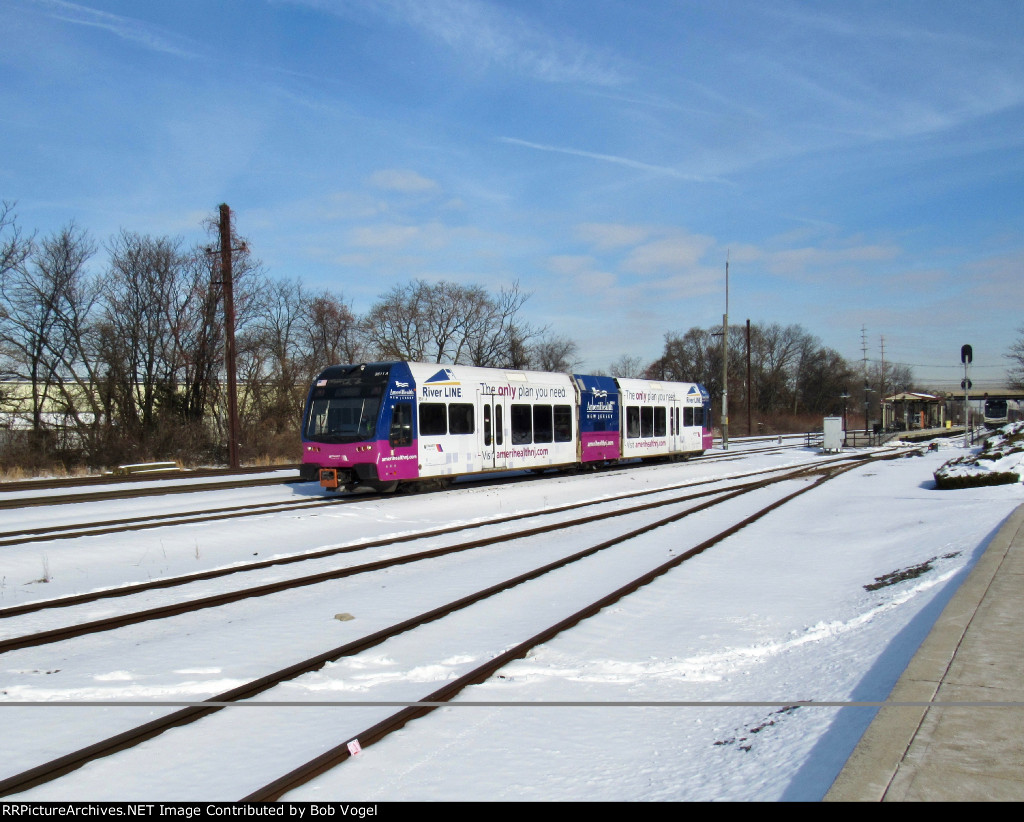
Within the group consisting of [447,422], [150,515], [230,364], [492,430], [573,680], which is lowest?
[573,680]

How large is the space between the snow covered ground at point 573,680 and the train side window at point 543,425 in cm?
1074

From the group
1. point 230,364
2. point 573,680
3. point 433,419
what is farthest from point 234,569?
point 230,364

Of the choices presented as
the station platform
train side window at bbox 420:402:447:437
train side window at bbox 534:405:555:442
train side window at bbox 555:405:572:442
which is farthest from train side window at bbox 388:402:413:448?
the station platform

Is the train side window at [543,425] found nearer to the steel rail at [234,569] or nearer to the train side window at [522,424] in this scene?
the train side window at [522,424]

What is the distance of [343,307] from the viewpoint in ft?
157

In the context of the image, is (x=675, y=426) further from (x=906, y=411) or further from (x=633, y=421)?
(x=906, y=411)

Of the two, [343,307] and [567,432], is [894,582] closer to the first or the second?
[567,432]

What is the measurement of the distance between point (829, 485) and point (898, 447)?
850 inches

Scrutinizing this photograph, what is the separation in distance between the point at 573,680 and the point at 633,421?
21517 millimetres

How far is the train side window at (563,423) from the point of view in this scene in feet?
74.7

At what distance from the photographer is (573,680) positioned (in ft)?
18.4

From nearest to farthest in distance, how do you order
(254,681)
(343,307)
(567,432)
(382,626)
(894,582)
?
1. (254,681)
2. (382,626)
3. (894,582)
4. (567,432)
5. (343,307)

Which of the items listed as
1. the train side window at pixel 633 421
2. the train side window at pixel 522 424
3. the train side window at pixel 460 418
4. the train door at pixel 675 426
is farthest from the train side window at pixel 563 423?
the train door at pixel 675 426
